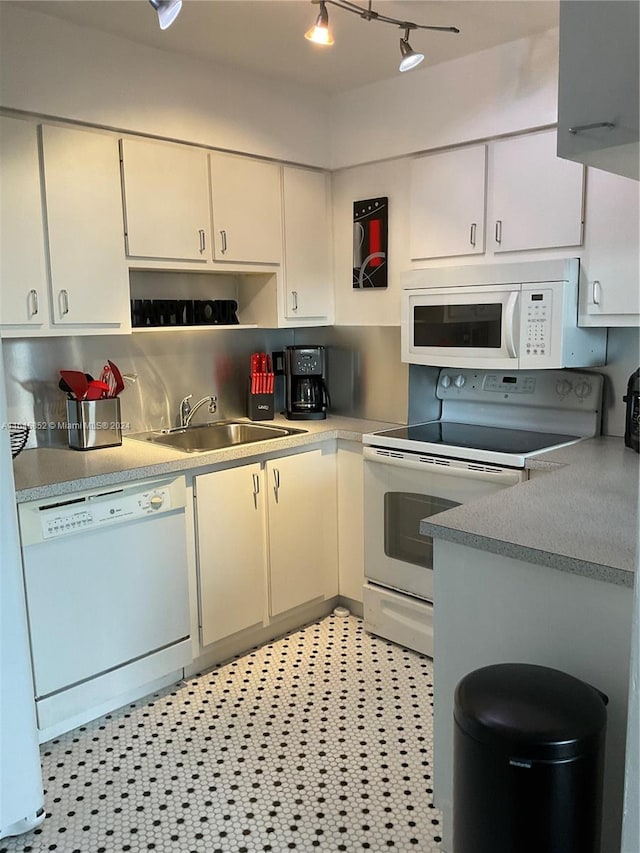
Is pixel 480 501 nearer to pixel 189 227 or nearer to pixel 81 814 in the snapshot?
pixel 81 814

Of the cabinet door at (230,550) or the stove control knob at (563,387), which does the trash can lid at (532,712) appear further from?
the stove control knob at (563,387)

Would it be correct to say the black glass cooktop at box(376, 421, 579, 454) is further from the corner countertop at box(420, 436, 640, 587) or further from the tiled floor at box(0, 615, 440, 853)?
the tiled floor at box(0, 615, 440, 853)

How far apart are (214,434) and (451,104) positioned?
1834 mm

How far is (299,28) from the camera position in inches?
101

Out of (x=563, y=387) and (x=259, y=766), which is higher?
(x=563, y=387)

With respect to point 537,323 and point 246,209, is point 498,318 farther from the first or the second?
point 246,209

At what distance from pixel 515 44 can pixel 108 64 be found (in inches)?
61.2

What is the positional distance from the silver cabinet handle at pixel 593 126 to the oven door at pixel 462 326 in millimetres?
1262

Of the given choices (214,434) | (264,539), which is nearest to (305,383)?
(214,434)

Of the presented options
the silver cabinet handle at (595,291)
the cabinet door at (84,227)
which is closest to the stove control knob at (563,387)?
the silver cabinet handle at (595,291)

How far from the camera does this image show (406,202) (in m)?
3.19

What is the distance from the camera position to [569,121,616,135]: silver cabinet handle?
141 cm

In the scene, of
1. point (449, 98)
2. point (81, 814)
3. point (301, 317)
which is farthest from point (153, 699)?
point (449, 98)

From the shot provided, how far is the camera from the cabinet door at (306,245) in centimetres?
332
